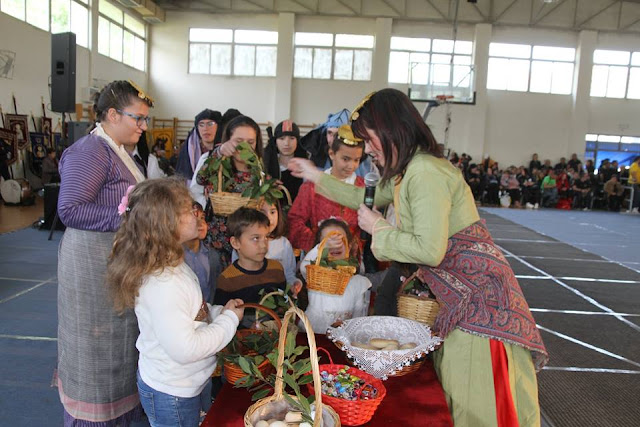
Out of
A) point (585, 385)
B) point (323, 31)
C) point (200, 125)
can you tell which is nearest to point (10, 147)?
point (200, 125)

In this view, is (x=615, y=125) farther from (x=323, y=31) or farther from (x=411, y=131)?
(x=411, y=131)

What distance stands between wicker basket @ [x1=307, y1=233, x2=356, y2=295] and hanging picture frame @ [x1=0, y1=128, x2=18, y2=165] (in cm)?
1148

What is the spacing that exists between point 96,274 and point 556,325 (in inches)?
175

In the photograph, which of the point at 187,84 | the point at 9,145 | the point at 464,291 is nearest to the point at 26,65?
the point at 9,145

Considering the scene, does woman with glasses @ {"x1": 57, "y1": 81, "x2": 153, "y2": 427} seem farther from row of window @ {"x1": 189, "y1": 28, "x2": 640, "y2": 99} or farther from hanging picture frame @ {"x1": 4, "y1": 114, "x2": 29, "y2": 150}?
row of window @ {"x1": 189, "y1": 28, "x2": 640, "y2": 99}

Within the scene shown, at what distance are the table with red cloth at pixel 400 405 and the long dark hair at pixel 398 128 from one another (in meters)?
0.75

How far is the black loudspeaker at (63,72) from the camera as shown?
23.4 ft

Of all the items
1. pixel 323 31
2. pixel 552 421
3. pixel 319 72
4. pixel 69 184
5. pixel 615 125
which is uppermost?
pixel 323 31

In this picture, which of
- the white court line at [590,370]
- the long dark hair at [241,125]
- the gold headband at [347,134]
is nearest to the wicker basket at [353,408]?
the gold headband at [347,134]

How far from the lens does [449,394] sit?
1865mm

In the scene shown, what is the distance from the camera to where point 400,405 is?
164 cm

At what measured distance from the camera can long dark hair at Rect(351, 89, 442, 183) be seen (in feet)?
5.82

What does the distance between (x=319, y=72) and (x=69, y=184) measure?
17794 millimetres

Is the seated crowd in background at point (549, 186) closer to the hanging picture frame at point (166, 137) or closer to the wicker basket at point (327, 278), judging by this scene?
the hanging picture frame at point (166, 137)
